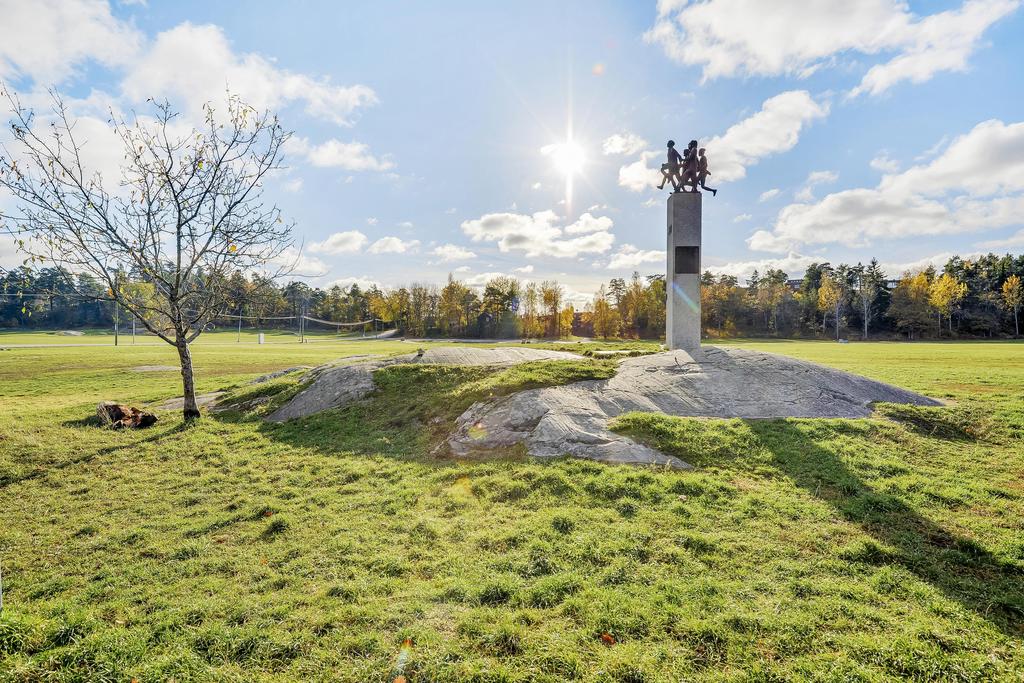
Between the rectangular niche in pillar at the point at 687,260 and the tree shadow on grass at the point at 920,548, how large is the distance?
9.56 metres

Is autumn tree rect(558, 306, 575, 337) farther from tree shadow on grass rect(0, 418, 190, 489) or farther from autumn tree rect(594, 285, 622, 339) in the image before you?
tree shadow on grass rect(0, 418, 190, 489)

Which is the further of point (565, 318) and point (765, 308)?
point (765, 308)

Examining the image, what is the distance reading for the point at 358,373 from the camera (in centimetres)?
1539

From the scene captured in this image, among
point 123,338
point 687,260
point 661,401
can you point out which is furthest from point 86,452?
point 123,338

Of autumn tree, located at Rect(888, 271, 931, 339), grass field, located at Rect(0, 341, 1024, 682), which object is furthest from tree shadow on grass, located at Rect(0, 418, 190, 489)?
autumn tree, located at Rect(888, 271, 931, 339)

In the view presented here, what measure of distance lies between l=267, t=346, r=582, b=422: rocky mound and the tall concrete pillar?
405 cm

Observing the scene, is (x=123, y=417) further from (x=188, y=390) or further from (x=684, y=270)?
(x=684, y=270)

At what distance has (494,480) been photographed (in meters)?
7.57

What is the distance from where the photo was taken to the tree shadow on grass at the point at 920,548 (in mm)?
4266

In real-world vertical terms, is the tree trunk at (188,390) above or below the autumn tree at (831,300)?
below

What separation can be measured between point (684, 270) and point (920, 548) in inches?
490

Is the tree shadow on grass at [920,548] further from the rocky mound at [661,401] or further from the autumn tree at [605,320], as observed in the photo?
the autumn tree at [605,320]

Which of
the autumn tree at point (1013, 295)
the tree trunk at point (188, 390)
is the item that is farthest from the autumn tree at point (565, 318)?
the autumn tree at point (1013, 295)

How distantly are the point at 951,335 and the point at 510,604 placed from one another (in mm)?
95929
